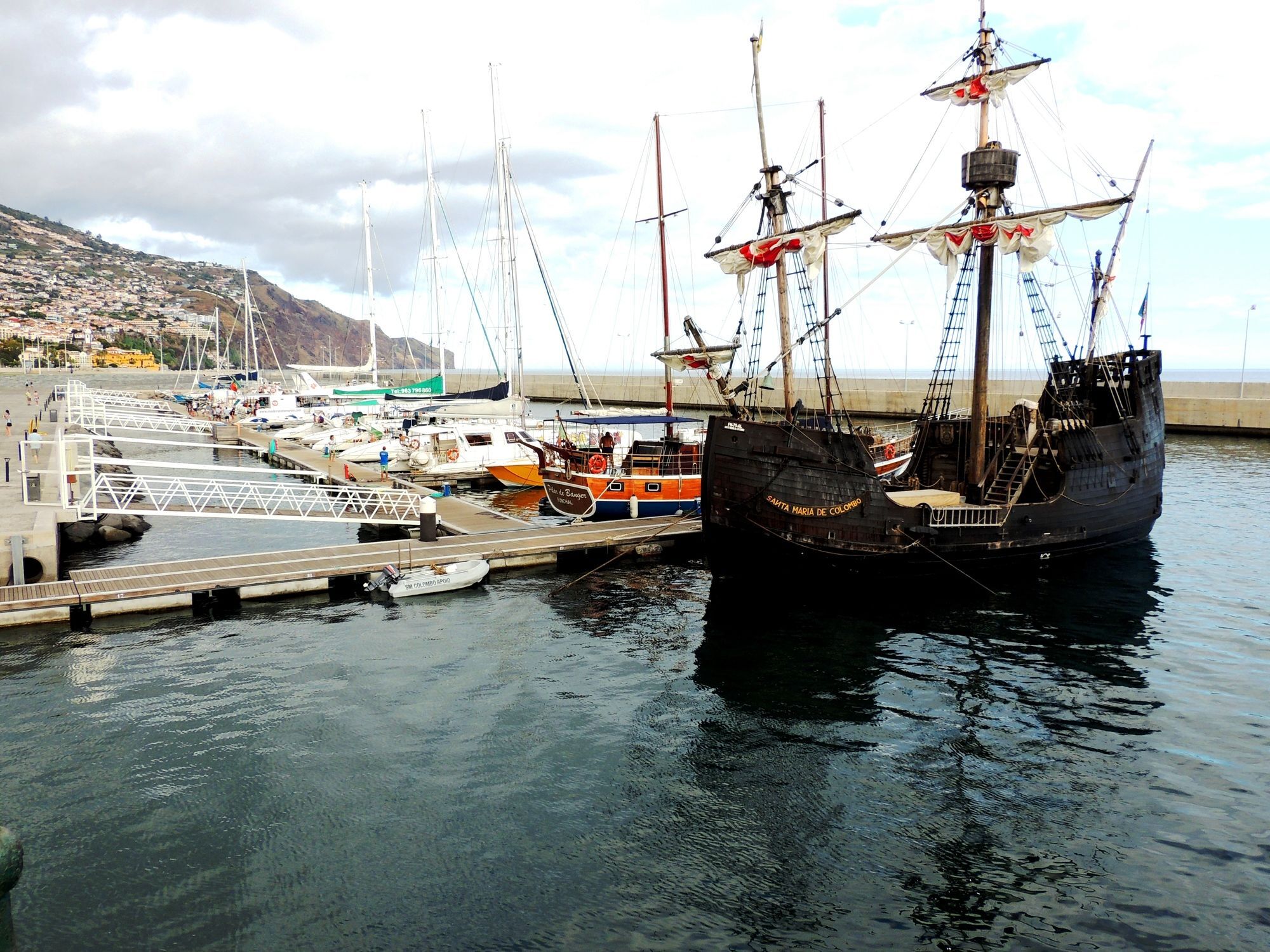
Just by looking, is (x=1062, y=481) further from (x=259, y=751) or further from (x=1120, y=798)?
(x=259, y=751)

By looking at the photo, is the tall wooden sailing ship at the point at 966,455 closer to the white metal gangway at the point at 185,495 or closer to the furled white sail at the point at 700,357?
the furled white sail at the point at 700,357

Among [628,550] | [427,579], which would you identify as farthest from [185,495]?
[628,550]

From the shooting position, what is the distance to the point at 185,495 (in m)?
33.8

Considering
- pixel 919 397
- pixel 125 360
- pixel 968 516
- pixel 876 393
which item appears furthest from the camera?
pixel 125 360

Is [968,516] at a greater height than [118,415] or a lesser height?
lesser

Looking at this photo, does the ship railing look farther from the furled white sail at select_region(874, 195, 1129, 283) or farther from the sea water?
the furled white sail at select_region(874, 195, 1129, 283)

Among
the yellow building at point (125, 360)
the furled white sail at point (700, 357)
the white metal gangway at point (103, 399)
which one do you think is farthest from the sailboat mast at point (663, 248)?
the yellow building at point (125, 360)

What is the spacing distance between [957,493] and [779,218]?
453 inches

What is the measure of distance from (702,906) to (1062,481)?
68.8 feet

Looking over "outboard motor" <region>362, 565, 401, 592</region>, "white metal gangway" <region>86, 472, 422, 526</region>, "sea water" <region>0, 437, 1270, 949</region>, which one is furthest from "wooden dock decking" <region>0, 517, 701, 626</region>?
"white metal gangway" <region>86, 472, 422, 526</region>

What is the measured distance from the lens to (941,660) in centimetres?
1789

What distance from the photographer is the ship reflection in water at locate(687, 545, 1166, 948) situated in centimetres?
962

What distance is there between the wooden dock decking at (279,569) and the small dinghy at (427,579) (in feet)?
2.01

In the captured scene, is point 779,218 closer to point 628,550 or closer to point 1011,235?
point 1011,235
